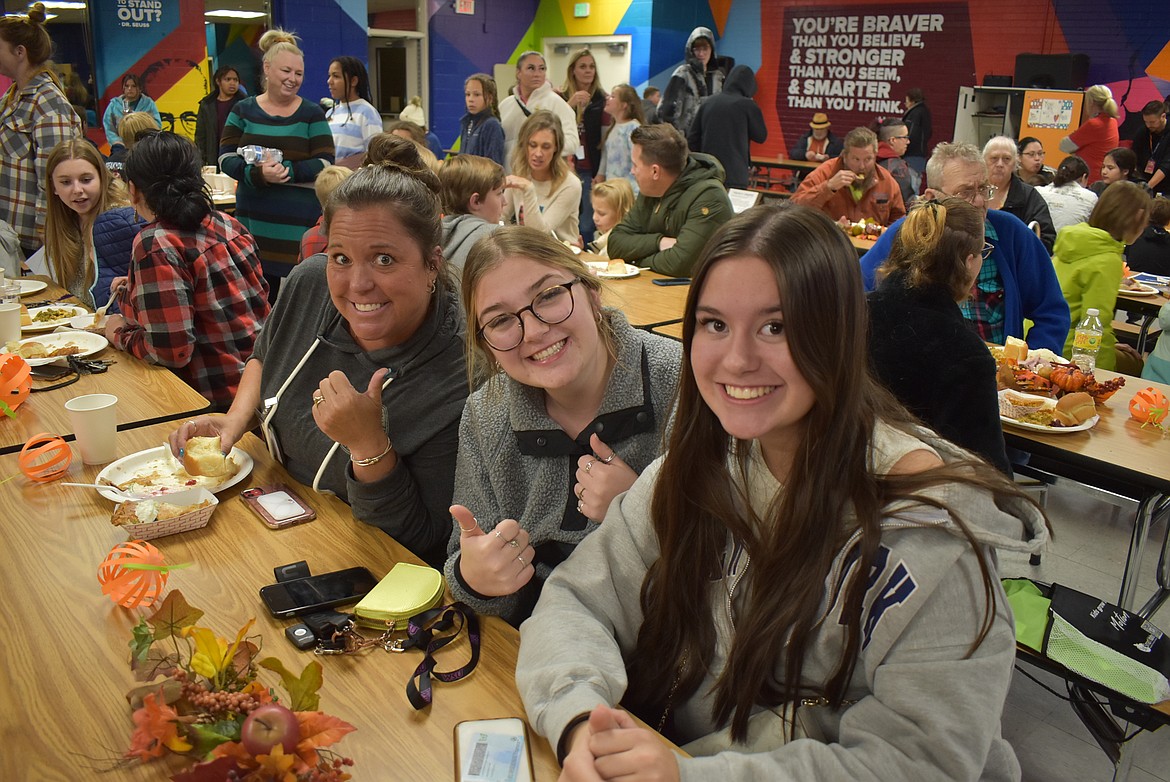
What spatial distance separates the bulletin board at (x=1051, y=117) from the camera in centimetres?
802

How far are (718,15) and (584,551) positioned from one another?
11.8 m

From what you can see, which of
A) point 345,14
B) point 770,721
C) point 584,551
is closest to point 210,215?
point 584,551

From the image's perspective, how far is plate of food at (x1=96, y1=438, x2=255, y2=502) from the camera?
189 centimetres

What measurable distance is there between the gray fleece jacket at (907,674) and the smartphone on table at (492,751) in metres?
0.04

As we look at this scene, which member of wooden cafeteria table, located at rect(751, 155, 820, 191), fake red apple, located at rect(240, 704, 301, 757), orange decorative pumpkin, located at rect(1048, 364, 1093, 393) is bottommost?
fake red apple, located at rect(240, 704, 301, 757)

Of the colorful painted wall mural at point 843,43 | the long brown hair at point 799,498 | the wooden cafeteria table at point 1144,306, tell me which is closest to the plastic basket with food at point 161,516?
the long brown hair at point 799,498

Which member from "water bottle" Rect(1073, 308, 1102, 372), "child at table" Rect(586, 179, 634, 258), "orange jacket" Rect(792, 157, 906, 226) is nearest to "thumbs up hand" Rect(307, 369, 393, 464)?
"water bottle" Rect(1073, 308, 1102, 372)

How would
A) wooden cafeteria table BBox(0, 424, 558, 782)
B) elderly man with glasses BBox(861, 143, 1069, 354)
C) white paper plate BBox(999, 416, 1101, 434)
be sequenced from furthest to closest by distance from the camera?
elderly man with glasses BBox(861, 143, 1069, 354) → white paper plate BBox(999, 416, 1101, 434) → wooden cafeteria table BBox(0, 424, 558, 782)

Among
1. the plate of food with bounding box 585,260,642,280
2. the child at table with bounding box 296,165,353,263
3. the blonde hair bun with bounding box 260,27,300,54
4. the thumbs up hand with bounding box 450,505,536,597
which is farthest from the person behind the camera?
the blonde hair bun with bounding box 260,27,300,54

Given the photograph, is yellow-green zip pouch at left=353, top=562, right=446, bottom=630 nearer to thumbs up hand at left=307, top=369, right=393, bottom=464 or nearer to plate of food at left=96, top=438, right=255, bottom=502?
thumbs up hand at left=307, top=369, right=393, bottom=464

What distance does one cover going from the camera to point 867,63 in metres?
10.4

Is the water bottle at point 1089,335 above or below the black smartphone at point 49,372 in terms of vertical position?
above

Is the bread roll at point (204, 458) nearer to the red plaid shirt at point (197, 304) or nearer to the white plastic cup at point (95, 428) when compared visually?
the white plastic cup at point (95, 428)

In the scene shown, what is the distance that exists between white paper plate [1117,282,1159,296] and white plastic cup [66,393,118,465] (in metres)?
4.76
